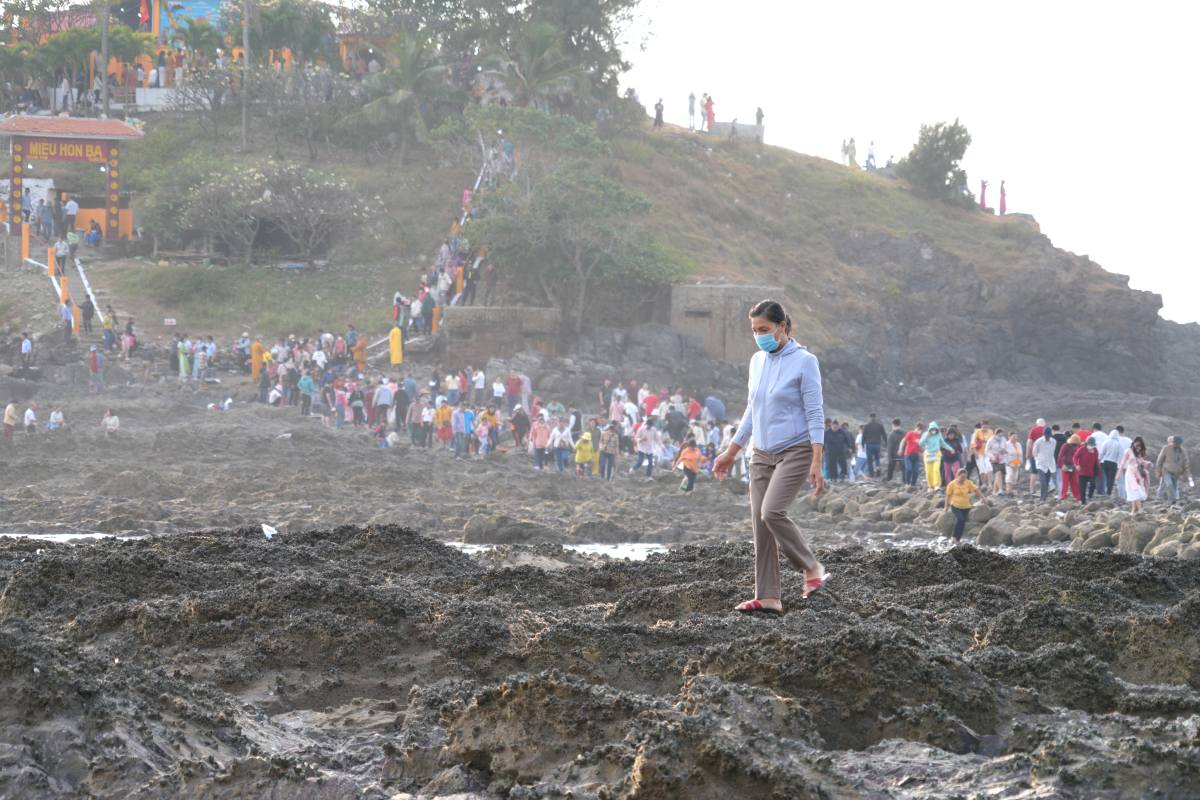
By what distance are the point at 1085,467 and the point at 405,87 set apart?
2837 cm

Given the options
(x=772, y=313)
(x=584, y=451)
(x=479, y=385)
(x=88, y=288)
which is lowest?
(x=584, y=451)

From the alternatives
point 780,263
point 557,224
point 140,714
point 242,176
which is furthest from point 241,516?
point 780,263

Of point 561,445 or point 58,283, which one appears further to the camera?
point 58,283

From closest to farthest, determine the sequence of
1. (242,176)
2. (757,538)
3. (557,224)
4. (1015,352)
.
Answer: (757,538) → (557,224) → (242,176) → (1015,352)

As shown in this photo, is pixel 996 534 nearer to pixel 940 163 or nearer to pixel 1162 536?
pixel 1162 536

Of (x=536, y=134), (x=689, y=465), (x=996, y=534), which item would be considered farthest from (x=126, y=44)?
(x=996, y=534)

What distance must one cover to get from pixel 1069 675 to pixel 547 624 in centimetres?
244

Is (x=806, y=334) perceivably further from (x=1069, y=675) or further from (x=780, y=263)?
(x=1069, y=675)

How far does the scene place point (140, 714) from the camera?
5.62 meters

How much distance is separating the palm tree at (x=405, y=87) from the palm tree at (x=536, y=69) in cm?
169

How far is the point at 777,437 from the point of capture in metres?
7.34

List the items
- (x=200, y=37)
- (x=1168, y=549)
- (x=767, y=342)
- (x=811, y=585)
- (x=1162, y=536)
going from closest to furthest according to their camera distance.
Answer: (x=767, y=342)
(x=811, y=585)
(x=1168, y=549)
(x=1162, y=536)
(x=200, y=37)

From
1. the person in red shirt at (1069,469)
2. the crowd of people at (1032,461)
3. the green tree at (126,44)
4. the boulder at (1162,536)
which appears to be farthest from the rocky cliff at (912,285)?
the boulder at (1162,536)

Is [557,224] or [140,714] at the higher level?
[557,224]
